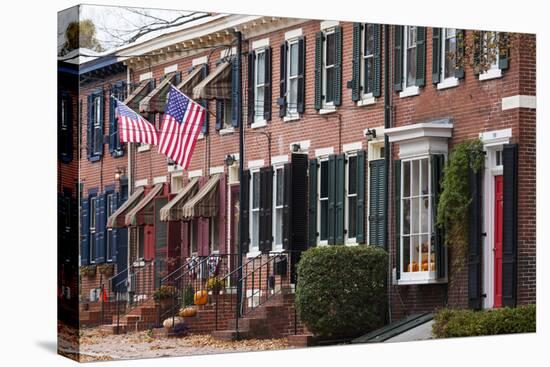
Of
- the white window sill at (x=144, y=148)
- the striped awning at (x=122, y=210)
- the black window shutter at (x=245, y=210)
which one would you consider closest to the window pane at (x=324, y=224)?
the black window shutter at (x=245, y=210)

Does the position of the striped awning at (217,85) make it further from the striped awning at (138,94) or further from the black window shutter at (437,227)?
the black window shutter at (437,227)

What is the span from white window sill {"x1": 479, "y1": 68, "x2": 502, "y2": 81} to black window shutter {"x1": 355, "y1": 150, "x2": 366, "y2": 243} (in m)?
2.29

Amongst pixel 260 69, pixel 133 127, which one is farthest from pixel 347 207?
pixel 133 127

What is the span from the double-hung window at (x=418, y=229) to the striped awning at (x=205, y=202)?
3158 mm

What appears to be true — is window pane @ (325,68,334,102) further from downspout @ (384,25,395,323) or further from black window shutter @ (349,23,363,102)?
downspout @ (384,25,395,323)

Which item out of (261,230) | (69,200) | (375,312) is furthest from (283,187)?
(69,200)

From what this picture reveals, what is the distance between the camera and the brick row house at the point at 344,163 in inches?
906

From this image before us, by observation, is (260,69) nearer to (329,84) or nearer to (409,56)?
(329,84)

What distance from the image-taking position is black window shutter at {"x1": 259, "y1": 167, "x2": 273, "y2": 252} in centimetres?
2366

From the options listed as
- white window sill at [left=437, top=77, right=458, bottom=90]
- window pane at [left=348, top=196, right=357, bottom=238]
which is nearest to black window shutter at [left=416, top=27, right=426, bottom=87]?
white window sill at [left=437, top=77, right=458, bottom=90]

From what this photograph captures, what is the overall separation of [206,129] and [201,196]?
1.14 meters

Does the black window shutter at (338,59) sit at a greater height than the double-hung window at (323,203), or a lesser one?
greater

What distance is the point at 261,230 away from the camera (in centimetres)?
2366

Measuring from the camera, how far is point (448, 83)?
24.3m
